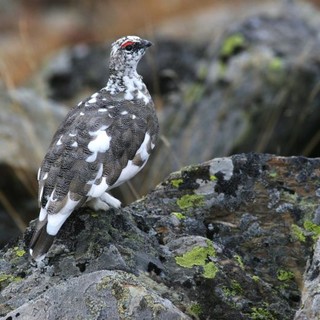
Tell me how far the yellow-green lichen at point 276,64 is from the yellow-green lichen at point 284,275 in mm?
4248

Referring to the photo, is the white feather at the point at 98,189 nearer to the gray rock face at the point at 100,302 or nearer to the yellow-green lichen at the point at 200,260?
the yellow-green lichen at the point at 200,260

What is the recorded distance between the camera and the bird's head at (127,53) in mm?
5445

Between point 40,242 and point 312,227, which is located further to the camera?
point 312,227

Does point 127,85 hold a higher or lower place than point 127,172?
higher

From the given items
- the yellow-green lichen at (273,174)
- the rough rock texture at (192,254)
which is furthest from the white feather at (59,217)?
the yellow-green lichen at (273,174)

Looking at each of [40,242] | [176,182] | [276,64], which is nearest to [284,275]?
[176,182]

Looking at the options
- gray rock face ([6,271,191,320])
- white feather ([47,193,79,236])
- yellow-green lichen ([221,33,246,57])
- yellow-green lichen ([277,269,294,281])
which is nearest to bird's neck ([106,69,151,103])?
white feather ([47,193,79,236])

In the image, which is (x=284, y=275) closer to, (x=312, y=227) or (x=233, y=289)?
(x=312, y=227)

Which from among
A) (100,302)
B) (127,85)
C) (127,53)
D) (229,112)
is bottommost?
(229,112)

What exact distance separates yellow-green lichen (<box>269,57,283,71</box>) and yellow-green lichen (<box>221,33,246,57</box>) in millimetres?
483

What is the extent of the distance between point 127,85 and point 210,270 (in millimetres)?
1364

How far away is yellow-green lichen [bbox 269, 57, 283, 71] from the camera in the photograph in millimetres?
8719

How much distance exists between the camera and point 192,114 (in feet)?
28.6

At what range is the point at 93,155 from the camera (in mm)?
4562
